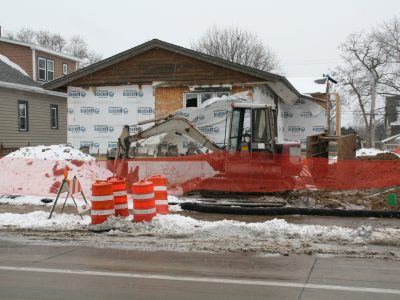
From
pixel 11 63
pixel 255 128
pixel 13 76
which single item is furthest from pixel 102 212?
pixel 11 63

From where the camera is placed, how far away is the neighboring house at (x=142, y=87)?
20.4 m

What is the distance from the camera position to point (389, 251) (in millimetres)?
8328

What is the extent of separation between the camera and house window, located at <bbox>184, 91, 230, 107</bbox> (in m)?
20.8

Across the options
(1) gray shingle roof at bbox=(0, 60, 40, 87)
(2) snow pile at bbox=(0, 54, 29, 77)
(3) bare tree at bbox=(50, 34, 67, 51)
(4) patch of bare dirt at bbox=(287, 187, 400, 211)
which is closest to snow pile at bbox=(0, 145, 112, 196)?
(4) patch of bare dirt at bbox=(287, 187, 400, 211)

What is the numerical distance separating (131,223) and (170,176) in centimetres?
466

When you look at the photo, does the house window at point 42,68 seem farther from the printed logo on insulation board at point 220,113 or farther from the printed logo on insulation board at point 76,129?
the printed logo on insulation board at point 220,113

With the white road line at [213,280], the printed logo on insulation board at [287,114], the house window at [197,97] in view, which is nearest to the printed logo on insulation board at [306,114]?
the printed logo on insulation board at [287,114]

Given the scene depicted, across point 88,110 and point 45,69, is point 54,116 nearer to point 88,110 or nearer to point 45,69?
point 45,69

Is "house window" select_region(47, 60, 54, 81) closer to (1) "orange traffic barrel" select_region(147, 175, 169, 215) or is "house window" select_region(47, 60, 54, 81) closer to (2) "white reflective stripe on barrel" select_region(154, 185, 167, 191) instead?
(1) "orange traffic barrel" select_region(147, 175, 169, 215)

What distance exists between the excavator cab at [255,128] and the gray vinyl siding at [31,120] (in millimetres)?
16100

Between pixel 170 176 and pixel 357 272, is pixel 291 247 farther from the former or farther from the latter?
pixel 170 176

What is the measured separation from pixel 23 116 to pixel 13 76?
2230 mm

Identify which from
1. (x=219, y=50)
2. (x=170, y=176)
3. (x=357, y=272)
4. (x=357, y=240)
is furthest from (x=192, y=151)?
(x=219, y=50)

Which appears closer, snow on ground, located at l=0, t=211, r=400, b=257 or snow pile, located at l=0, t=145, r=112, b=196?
snow on ground, located at l=0, t=211, r=400, b=257
